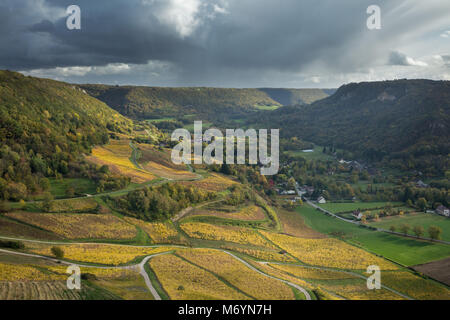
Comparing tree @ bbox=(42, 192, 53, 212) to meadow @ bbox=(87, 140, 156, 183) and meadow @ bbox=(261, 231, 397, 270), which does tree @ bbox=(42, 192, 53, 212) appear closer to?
meadow @ bbox=(87, 140, 156, 183)

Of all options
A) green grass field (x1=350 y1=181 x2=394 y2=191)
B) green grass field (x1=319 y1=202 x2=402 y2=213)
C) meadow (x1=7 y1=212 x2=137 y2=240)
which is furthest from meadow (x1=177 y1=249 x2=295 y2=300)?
green grass field (x1=350 y1=181 x2=394 y2=191)

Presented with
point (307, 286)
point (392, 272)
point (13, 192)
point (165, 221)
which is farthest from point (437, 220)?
point (13, 192)

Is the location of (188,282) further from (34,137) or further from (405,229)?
(34,137)

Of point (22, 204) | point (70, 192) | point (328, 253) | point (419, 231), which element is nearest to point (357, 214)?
point (419, 231)

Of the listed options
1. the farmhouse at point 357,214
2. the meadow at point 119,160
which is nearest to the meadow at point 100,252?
the meadow at point 119,160

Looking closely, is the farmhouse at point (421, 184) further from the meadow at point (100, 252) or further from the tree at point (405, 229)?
the meadow at point (100, 252)

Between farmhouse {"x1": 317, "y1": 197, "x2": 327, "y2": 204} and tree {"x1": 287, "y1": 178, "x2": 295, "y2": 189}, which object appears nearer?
farmhouse {"x1": 317, "y1": 197, "x2": 327, "y2": 204}
